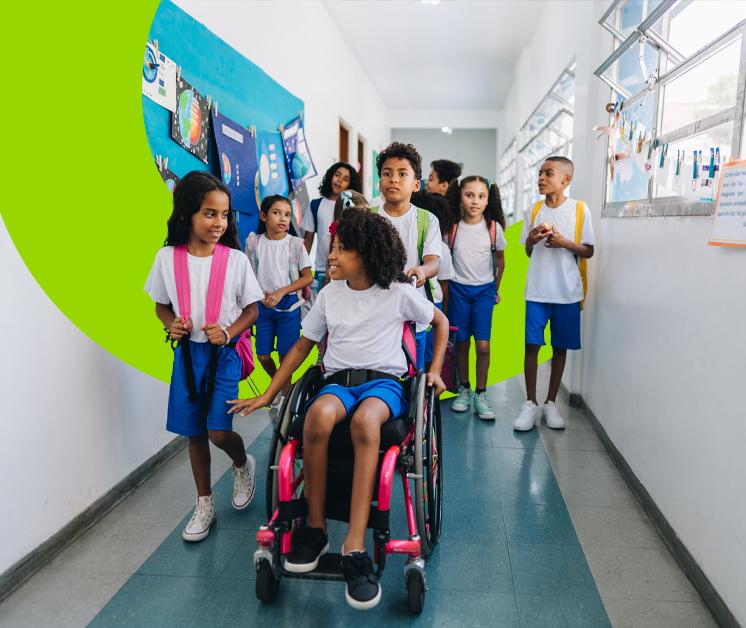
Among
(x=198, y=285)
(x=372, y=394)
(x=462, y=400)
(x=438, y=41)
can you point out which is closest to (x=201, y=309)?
(x=198, y=285)

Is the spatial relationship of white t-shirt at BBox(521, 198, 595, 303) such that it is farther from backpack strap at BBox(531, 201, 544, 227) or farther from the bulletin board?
the bulletin board

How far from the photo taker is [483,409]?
3.33m

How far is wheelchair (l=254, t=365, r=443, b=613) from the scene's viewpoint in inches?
62.3

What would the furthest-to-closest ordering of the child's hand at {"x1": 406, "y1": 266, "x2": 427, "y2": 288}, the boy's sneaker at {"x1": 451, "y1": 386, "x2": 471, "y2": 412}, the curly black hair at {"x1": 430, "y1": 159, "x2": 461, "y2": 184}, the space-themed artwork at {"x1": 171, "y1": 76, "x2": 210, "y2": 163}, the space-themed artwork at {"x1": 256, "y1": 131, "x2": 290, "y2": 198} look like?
the space-themed artwork at {"x1": 256, "y1": 131, "x2": 290, "y2": 198} < the curly black hair at {"x1": 430, "y1": 159, "x2": 461, "y2": 184} < the boy's sneaker at {"x1": 451, "y1": 386, "x2": 471, "y2": 412} < the space-themed artwork at {"x1": 171, "y1": 76, "x2": 210, "y2": 163} < the child's hand at {"x1": 406, "y1": 266, "x2": 427, "y2": 288}

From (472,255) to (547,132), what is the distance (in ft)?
11.2

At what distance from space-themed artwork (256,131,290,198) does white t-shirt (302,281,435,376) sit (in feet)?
7.21

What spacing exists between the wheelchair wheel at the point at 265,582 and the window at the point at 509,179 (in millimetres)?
7917

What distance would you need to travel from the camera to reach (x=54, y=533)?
1.93 metres

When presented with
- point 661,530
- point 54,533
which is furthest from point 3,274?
point 661,530

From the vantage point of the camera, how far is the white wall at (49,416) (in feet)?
5.64

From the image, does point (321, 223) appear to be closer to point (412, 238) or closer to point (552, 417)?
point (412, 238)

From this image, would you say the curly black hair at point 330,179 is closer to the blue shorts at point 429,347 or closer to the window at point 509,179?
the blue shorts at point 429,347

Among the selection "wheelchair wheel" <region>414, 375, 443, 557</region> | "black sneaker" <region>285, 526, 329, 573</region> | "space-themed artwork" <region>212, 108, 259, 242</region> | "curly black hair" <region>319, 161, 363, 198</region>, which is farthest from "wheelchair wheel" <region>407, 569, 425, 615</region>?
"curly black hair" <region>319, 161, 363, 198</region>

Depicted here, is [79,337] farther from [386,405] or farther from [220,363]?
[386,405]
